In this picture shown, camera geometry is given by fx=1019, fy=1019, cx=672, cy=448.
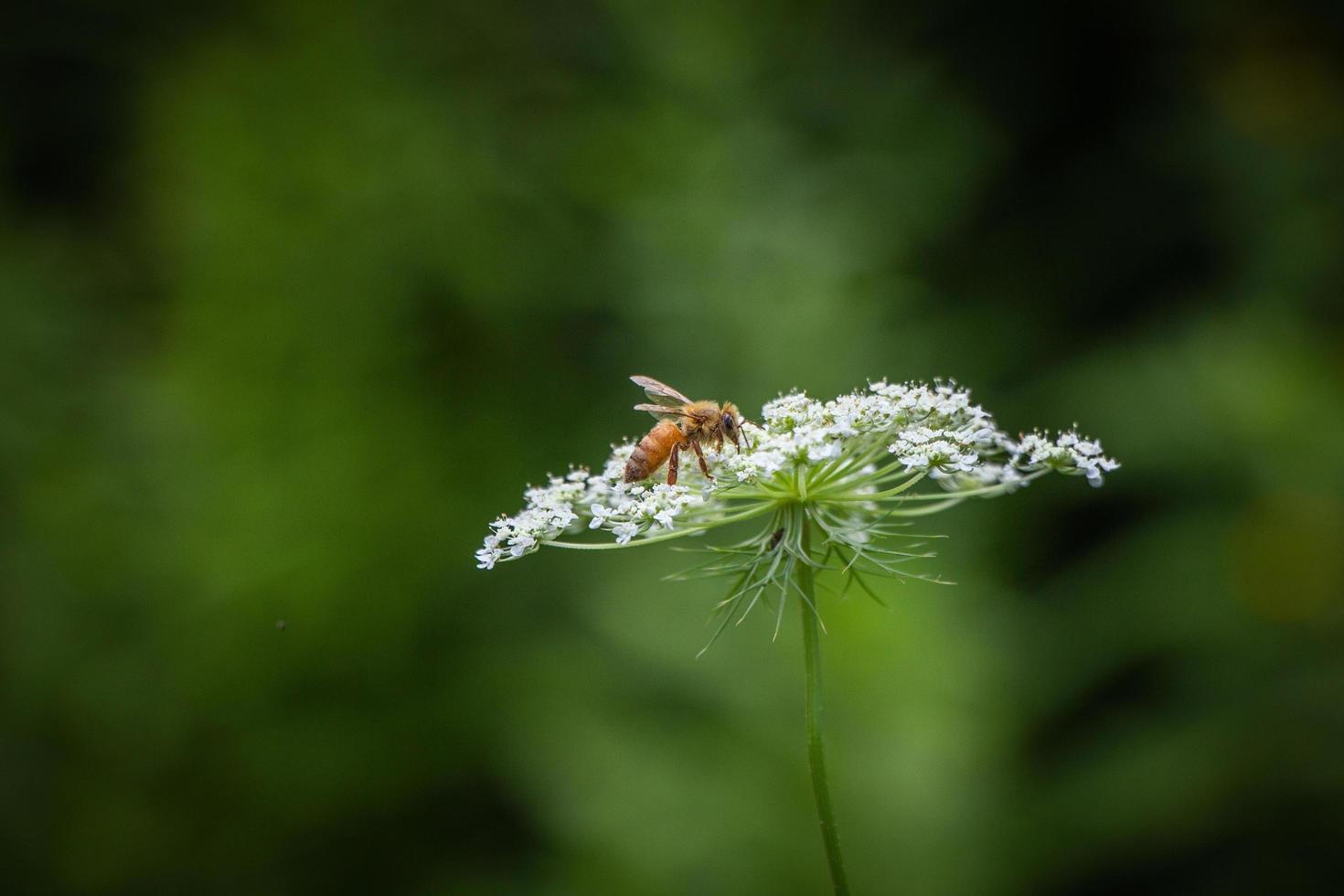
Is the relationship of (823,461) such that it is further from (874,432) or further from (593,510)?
(593,510)

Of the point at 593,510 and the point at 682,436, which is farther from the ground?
the point at 682,436

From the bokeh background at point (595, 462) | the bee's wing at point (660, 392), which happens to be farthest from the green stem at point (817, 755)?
the bokeh background at point (595, 462)

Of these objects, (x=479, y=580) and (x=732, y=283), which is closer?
(x=732, y=283)

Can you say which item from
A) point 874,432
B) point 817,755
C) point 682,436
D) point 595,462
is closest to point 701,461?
point 682,436

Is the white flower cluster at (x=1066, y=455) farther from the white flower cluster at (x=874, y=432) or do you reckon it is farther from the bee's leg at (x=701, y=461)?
the bee's leg at (x=701, y=461)

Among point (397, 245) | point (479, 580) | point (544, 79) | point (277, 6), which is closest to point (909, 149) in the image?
point (544, 79)

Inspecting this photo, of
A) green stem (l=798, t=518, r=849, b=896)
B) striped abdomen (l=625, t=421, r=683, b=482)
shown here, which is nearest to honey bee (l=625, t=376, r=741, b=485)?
striped abdomen (l=625, t=421, r=683, b=482)

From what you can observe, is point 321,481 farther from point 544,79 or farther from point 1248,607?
point 1248,607

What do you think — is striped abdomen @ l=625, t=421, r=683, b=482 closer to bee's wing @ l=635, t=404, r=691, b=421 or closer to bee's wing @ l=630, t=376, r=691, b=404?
bee's wing @ l=635, t=404, r=691, b=421
